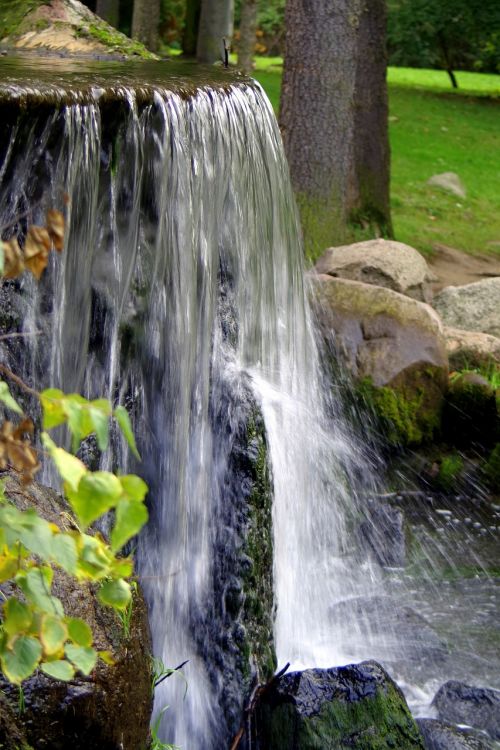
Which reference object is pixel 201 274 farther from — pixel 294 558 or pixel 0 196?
pixel 294 558

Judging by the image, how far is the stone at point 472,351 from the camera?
7.98 meters

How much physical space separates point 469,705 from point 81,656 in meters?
3.18

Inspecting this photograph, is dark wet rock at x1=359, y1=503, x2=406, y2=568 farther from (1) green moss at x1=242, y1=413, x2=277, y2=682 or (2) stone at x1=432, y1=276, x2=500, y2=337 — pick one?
(2) stone at x1=432, y1=276, x2=500, y2=337

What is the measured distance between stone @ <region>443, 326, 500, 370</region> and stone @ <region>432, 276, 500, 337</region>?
0.65 metres

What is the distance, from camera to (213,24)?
14133 mm

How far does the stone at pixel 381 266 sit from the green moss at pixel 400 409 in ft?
4.71

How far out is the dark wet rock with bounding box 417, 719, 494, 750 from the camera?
4.27 metres

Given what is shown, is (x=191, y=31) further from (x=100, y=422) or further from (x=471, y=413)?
(x=100, y=422)

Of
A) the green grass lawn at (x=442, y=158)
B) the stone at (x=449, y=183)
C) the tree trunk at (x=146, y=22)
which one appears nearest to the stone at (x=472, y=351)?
the green grass lawn at (x=442, y=158)

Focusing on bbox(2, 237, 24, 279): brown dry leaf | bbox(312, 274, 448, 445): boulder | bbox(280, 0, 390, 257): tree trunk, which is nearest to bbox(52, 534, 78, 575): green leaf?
bbox(2, 237, 24, 279): brown dry leaf

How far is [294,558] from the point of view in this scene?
5.60 meters

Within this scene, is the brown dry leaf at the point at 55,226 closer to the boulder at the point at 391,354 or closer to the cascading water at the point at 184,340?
the cascading water at the point at 184,340

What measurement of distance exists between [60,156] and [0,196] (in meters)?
0.30

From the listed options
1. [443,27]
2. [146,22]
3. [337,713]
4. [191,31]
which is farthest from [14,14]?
[443,27]
